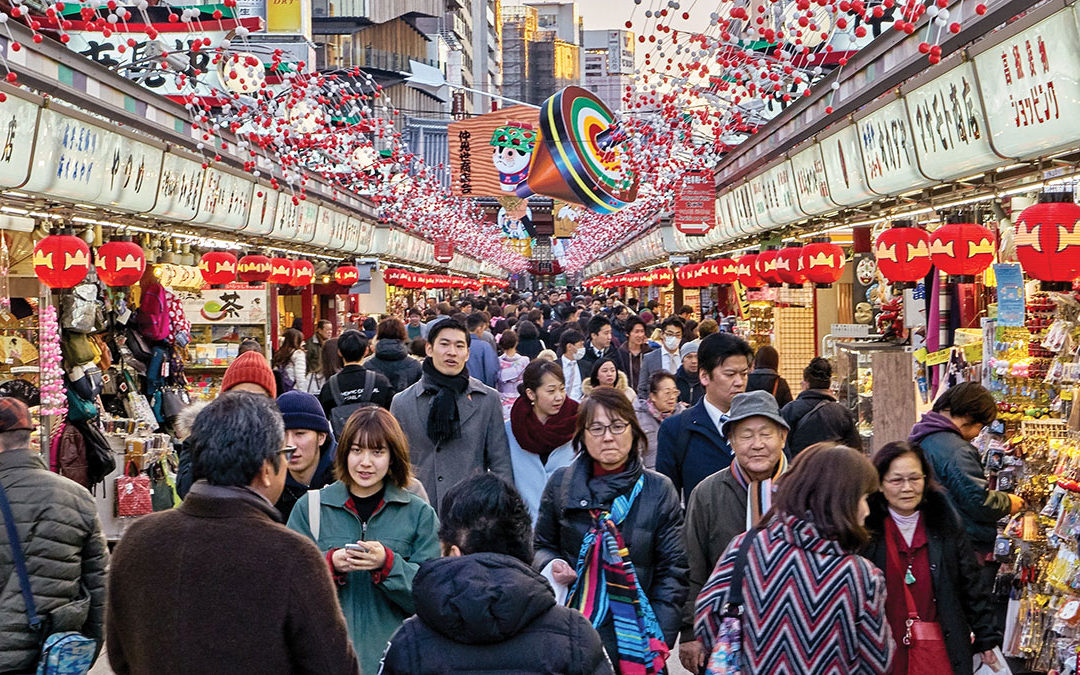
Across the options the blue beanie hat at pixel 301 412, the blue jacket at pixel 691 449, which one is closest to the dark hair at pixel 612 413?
the blue jacket at pixel 691 449

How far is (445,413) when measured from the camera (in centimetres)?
633

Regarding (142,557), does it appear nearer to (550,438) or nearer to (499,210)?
(550,438)

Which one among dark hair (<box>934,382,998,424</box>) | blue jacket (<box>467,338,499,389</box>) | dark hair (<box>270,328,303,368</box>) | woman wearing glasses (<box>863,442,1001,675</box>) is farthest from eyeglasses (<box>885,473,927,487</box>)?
dark hair (<box>270,328,303,368</box>)

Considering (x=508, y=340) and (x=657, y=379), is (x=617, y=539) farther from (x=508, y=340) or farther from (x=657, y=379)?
(x=508, y=340)

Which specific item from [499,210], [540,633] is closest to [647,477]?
[540,633]

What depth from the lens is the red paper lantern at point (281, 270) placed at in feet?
51.8

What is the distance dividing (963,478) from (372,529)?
10.0 ft

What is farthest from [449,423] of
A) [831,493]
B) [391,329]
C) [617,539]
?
[391,329]

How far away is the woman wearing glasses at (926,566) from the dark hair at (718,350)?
57.9 inches

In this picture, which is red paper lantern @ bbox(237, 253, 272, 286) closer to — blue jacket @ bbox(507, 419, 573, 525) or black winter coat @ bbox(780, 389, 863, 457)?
black winter coat @ bbox(780, 389, 863, 457)

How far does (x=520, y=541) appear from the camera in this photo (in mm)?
3283

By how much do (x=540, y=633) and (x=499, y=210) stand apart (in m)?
43.6

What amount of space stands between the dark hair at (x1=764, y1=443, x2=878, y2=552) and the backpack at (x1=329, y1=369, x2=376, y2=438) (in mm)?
3992

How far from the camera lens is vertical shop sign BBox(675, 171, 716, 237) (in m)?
16.4
